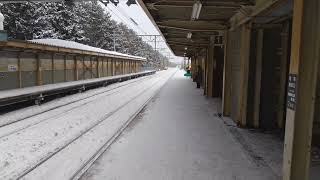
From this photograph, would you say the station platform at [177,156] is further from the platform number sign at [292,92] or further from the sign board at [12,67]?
the sign board at [12,67]

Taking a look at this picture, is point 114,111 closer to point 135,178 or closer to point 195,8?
point 195,8

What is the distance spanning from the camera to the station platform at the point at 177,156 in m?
5.72

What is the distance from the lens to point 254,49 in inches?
376

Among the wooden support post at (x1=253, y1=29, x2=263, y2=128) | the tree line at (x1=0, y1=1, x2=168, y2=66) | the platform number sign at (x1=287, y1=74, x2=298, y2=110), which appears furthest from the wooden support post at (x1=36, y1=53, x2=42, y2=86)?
the platform number sign at (x1=287, y1=74, x2=298, y2=110)

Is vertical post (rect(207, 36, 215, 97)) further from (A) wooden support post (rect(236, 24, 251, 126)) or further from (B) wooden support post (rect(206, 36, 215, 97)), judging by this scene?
(A) wooden support post (rect(236, 24, 251, 126))

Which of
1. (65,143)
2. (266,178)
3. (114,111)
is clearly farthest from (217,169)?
(114,111)

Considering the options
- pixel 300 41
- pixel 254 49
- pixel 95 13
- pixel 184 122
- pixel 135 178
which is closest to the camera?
pixel 300 41

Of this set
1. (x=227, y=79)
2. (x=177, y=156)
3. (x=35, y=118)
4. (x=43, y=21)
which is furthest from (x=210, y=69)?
(x=43, y=21)

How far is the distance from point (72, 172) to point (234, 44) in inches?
291

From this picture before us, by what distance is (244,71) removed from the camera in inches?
378

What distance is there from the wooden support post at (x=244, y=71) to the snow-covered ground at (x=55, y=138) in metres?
3.39

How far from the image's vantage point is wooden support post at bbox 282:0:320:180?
4.62 meters

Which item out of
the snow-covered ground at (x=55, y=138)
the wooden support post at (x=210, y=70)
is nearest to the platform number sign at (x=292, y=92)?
the snow-covered ground at (x=55, y=138)

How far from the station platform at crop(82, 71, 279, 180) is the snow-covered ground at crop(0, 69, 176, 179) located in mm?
432
